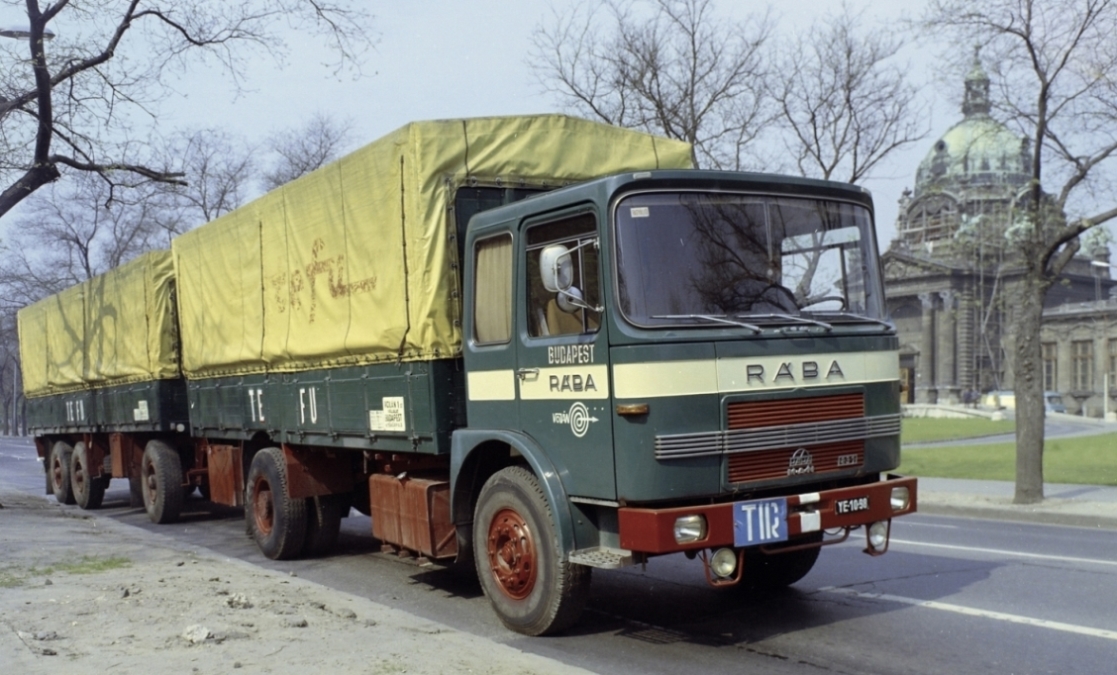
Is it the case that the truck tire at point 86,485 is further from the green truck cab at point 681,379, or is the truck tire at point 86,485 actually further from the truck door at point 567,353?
the truck door at point 567,353

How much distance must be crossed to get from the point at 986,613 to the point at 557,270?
12.6 feet

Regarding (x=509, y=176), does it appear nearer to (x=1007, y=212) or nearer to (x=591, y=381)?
(x=591, y=381)

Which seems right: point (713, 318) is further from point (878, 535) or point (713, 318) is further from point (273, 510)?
point (273, 510)

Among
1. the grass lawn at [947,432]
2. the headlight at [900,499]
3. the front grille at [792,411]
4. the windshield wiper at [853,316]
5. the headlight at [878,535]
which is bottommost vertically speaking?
the grass lawn at [947,432]

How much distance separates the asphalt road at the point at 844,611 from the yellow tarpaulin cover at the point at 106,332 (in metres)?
4.11

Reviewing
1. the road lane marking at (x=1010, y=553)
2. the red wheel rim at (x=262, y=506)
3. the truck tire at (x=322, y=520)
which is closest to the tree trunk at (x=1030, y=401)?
the road lane marking at (x=1010, y=553)

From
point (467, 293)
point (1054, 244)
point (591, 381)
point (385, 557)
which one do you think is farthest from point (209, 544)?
point (1054, 244)

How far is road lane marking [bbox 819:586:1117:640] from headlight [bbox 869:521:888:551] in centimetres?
91

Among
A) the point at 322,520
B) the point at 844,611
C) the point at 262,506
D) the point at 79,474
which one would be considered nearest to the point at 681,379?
the point at 844,611

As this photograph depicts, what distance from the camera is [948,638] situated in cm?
688

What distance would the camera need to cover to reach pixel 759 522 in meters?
6.38

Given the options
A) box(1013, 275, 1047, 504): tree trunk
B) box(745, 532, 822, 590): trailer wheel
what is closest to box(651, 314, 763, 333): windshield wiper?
box(745, 532, 822, 590): trailer wheel

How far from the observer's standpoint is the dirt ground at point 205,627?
5938 millimetres

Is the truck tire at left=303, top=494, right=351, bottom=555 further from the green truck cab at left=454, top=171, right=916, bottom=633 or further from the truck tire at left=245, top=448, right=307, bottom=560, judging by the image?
the green truck cab at left=454, top=171, right=916, bottom=633
